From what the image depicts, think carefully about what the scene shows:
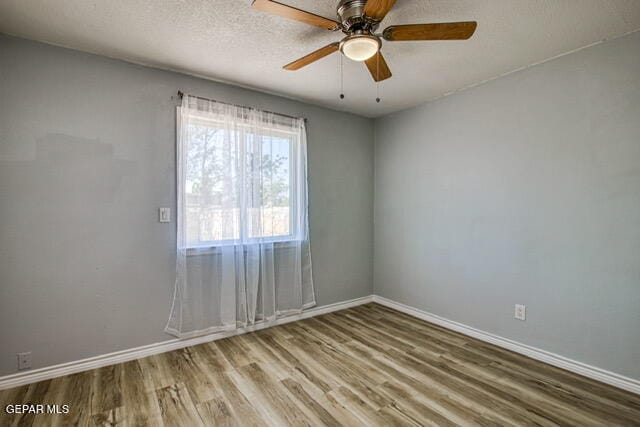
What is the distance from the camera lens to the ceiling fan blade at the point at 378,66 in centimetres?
197

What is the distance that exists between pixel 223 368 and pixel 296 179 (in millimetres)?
1941

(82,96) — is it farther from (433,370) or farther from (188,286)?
(433,370)

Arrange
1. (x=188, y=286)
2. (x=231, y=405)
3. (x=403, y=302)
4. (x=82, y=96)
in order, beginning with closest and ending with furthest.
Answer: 1. (x=231, y=405)
2. (x=82, y=96)
3. (x=188, y=286)
4. (x=403, y=302)

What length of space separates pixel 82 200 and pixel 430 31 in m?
2.67

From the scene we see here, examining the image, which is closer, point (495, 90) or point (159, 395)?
point (159, 395)

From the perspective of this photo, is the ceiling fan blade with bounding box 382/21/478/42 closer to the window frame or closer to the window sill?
the window frame

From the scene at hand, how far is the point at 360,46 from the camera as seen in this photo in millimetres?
1709

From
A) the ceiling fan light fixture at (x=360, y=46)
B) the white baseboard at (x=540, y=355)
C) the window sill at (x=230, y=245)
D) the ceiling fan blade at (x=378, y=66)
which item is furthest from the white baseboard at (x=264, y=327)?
the ceiling fan light fixture at (x=360, y=46)

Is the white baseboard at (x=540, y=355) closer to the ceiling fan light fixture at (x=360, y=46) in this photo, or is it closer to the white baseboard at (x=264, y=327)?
the white baseboard at (x=264, y=327)

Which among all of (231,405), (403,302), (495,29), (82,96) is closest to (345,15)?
(495,29)

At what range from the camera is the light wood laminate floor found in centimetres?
189

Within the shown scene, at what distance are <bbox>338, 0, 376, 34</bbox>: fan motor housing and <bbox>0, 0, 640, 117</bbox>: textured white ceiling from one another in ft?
0.60

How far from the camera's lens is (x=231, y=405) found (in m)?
2.02

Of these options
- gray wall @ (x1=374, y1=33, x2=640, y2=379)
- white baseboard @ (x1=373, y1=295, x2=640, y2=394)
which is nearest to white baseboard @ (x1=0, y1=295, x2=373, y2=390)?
white baseboard @ (x1=373, y1=295, x2=640, y2=394)
